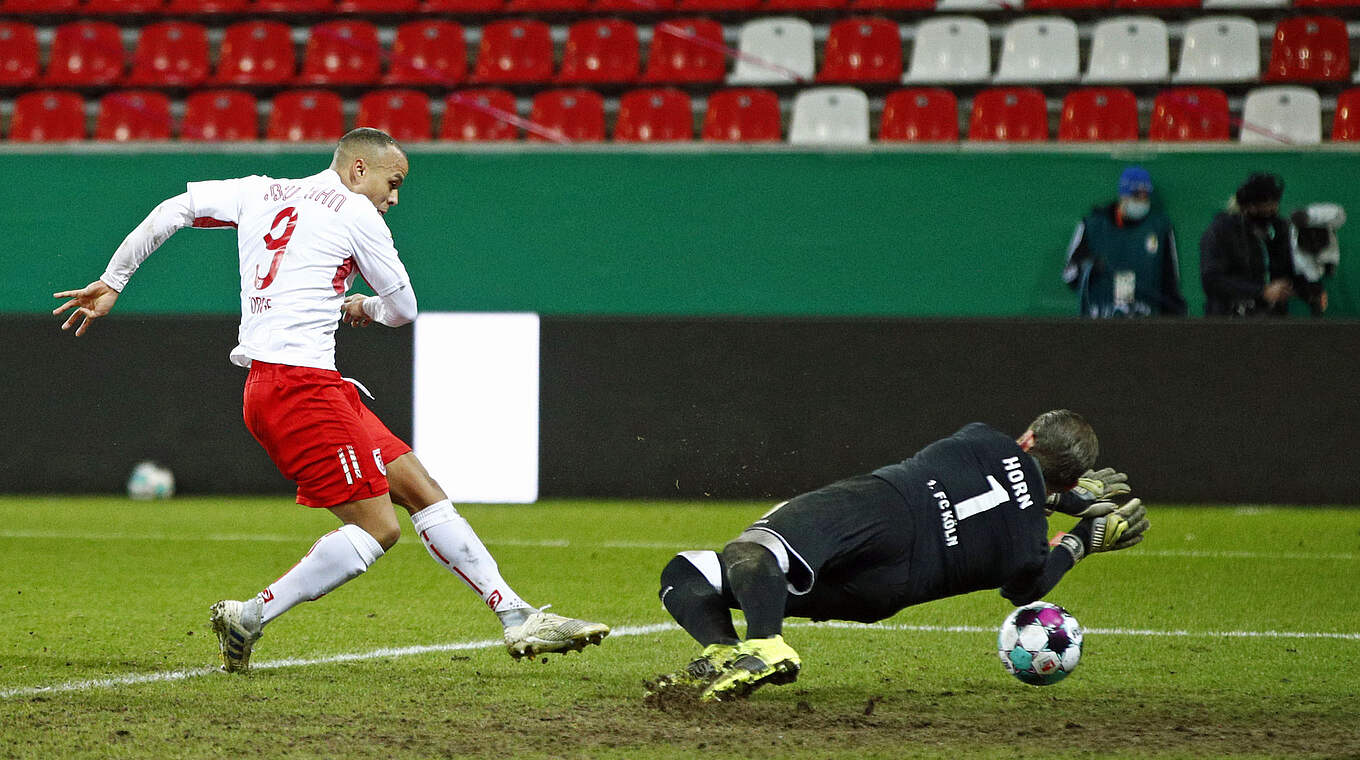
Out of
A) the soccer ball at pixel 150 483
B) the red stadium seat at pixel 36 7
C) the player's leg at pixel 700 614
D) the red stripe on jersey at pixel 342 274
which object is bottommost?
the soccer ball at pixel 150 483

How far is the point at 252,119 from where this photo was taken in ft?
44.3

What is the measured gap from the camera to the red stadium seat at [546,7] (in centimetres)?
1422

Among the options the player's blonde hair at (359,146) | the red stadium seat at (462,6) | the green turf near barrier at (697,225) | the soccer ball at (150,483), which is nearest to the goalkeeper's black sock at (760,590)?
the player's blonde hair at (359,146)

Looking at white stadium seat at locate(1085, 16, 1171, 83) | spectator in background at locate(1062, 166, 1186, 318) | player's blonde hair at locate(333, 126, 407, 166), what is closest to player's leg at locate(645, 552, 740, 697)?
player's blonde hair at locate(333, 126, 407, 166)

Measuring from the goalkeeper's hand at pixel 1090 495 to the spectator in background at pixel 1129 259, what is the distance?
639cm

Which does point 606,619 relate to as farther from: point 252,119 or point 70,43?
point 70,43

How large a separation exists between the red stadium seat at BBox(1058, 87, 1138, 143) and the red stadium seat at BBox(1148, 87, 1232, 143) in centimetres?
19

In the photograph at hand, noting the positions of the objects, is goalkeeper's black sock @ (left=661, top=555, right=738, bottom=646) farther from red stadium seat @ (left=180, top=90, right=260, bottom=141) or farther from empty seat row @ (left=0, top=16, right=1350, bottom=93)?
red stadium seat @ (left=180, top=90, right=260, bottom=141)

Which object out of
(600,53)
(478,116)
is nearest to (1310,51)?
(600,53)

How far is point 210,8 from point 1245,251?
9.12 metres

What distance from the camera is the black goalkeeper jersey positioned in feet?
14.7

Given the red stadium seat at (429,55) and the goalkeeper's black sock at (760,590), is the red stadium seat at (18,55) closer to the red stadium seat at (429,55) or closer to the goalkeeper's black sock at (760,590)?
the red stadium seat at (429,55)

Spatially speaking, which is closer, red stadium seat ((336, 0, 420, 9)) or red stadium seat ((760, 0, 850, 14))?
red stadium seat ((760, 0, 850, 14))

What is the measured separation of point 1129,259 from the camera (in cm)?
1142
